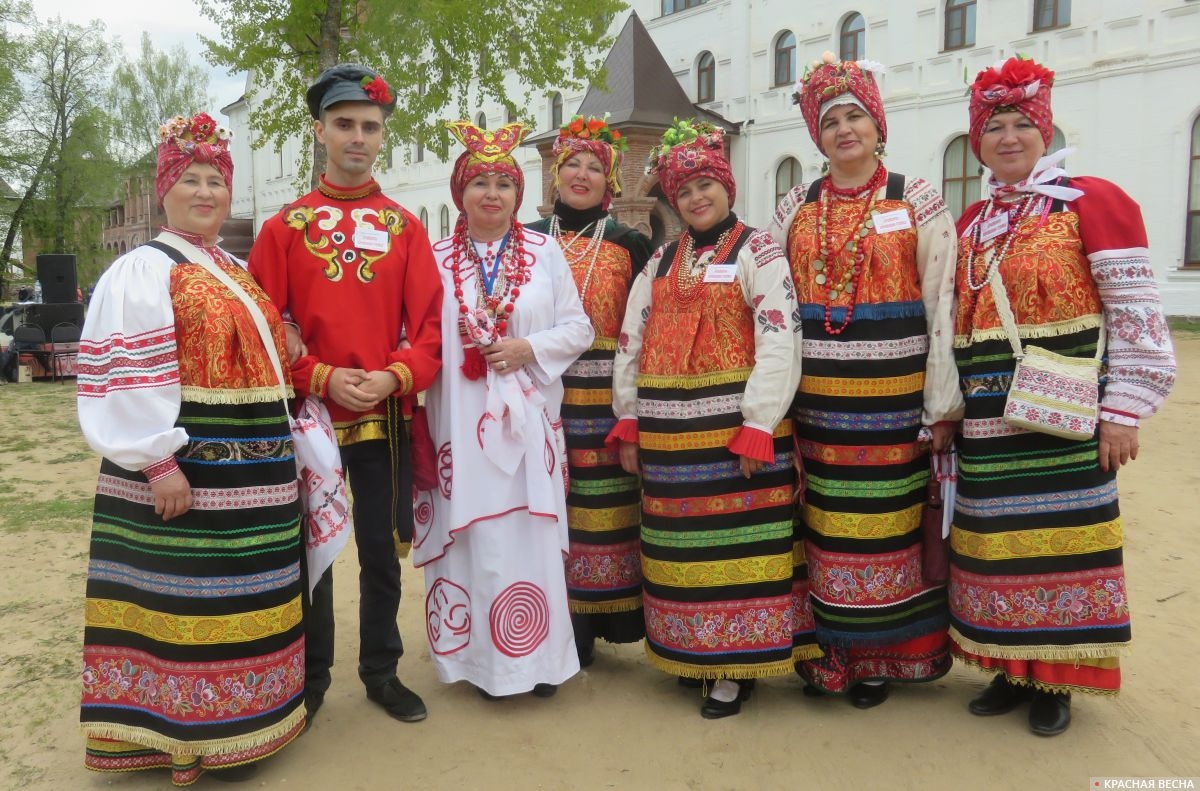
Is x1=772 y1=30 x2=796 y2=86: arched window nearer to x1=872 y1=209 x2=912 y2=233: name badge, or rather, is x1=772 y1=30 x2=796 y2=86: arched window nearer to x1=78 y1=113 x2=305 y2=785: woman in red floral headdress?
x1=872 y1=209 x2=912 y2=233: name badge

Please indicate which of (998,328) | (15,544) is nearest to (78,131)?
(15,544)

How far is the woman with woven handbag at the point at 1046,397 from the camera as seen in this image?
113 inches

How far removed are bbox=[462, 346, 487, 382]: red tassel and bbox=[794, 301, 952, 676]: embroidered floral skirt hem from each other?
3.91 ft

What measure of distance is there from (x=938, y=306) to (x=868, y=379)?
35cm

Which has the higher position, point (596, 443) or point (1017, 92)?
point (1017, 92)

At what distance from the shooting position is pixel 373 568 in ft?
10.8

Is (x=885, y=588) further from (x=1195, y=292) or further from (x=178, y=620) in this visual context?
(x=1195, y=292)

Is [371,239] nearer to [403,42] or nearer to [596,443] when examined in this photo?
[596,443]

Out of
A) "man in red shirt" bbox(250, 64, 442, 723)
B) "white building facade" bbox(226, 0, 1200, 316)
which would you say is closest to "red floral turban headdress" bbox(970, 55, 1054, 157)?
"man in red shirt" bbox(250, 64, 442, 723)

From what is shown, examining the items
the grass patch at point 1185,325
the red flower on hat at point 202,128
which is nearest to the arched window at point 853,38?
the grass patch at point 1185,325

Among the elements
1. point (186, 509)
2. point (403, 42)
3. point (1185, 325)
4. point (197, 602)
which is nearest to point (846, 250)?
point (186, 509)

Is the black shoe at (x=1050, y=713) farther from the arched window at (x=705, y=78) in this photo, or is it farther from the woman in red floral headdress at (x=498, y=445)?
the arched window at (x=705, y=78)

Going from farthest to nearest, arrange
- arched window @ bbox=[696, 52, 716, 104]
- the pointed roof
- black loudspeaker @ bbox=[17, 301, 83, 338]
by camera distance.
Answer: arched window @ bbox=[696, 52, 716, 104], the pointed roof, black loudspeaker @ bbox=[17, 301, 83, 338]

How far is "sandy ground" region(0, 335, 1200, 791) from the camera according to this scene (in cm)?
287
